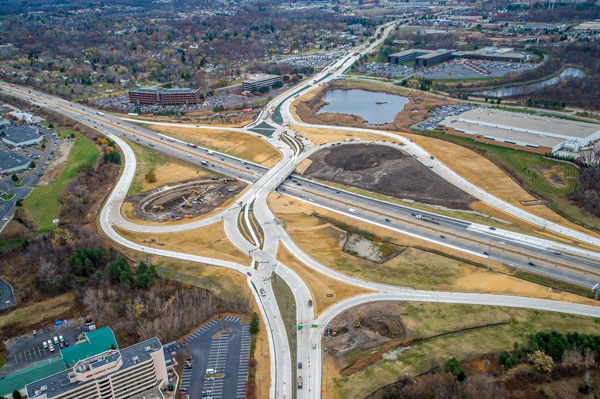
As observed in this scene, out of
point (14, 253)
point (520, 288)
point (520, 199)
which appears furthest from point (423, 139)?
point (14, 253)

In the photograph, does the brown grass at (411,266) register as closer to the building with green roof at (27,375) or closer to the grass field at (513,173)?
the grass field at (513,173)

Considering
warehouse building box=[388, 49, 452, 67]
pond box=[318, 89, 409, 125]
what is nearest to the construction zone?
pond box=[318, 89, 409, 125]

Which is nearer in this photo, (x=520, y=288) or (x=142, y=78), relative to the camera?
(x=520, y=288)

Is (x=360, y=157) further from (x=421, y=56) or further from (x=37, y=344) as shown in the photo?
(x=421, y=56)

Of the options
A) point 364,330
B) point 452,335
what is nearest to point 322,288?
point 364,330

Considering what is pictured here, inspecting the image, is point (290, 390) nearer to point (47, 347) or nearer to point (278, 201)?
point (47, 347)
